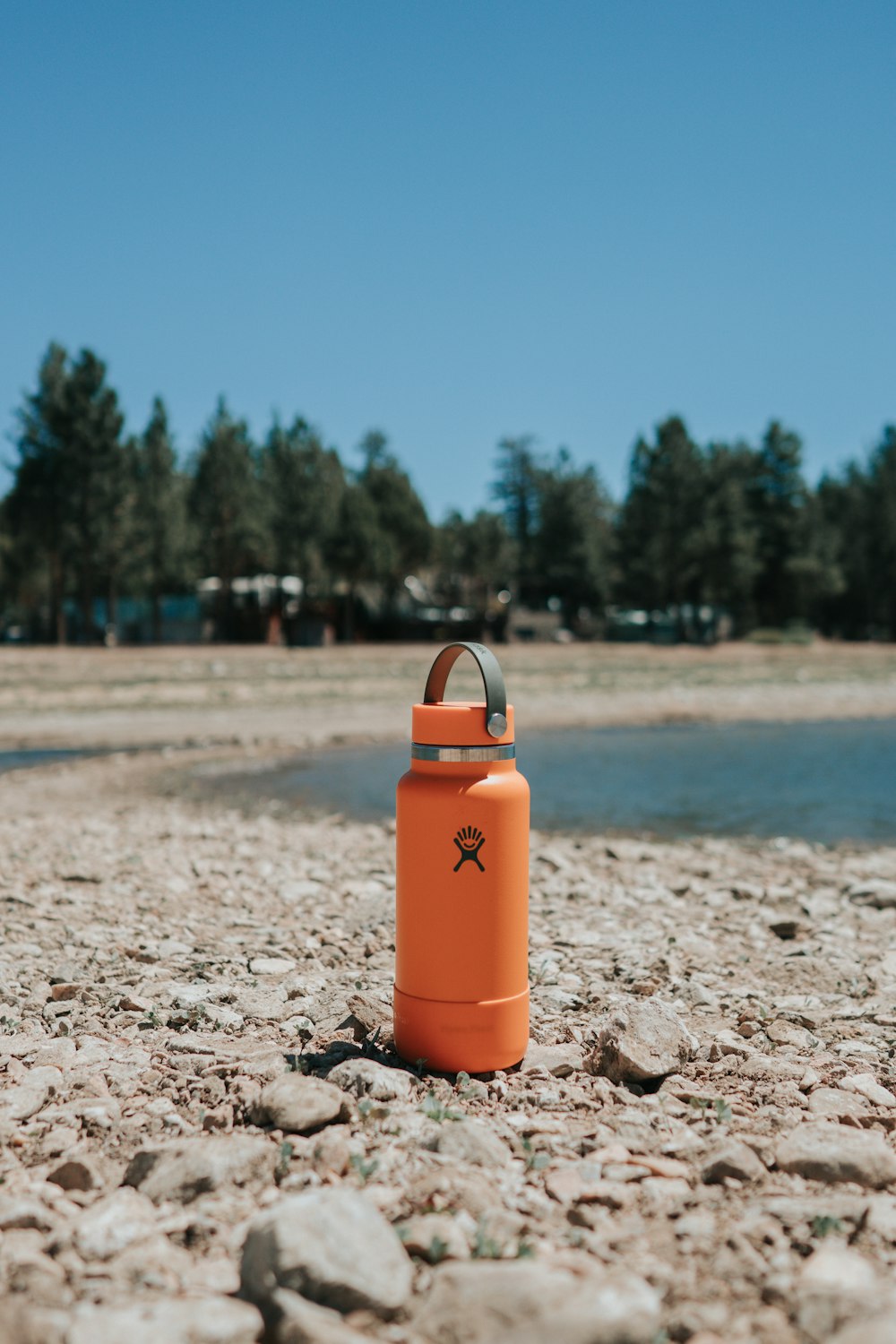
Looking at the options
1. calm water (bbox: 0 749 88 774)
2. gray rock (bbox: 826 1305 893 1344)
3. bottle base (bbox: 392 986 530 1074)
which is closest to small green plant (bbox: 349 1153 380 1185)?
bottle base (bbox: 392 986 530 1074)

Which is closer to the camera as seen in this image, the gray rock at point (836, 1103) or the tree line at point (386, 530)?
the gray rock at point (836, 1103)

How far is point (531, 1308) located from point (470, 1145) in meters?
0.97

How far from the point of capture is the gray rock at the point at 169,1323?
2.35m

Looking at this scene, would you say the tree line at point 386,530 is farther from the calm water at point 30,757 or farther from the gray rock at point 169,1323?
the gray rock at point 169,1323

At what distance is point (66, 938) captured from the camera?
20.3 feet

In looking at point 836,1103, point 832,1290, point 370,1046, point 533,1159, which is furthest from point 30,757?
point 832,1290

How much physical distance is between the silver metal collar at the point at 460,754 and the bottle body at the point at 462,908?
2 centimetres

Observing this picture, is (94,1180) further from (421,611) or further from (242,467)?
(421,611)

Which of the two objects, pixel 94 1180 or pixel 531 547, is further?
pixel 531 547

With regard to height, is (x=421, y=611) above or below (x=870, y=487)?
below

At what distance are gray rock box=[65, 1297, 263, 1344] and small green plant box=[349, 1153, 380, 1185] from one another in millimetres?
719

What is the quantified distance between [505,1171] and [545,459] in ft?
326

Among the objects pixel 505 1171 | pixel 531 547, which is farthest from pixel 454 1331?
pixel 531 547

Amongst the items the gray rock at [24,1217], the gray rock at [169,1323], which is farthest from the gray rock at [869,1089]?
the gray rock at [24,1217]
